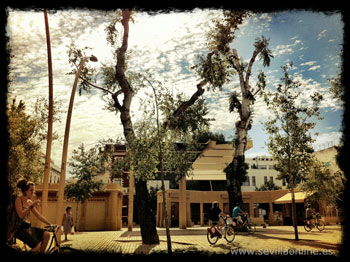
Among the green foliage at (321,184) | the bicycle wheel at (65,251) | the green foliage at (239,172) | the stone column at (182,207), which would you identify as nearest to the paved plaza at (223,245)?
the bicycle wheel at (65,251)

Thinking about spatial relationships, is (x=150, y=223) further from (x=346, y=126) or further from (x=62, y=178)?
(x=346, y=126)

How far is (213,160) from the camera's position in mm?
29219

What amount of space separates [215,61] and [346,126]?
12.1 metres

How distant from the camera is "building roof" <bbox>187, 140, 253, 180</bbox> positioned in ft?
81.6

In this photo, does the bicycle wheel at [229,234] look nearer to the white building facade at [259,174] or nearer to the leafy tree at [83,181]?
the leafy tree at [83,181]

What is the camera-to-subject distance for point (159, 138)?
11242 mm

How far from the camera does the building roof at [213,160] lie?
81.6 feet

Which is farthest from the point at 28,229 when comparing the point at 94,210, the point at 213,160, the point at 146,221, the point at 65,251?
the point at 213,160

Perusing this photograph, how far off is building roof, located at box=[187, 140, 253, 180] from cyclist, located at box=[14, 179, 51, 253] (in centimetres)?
1621

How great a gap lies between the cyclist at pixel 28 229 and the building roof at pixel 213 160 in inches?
638

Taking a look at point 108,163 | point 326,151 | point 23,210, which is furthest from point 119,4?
point 326,151

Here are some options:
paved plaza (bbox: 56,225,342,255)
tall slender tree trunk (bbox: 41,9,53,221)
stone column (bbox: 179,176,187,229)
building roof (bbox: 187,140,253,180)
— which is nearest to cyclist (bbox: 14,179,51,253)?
paved plaza (bbox: 56,225,342,255)

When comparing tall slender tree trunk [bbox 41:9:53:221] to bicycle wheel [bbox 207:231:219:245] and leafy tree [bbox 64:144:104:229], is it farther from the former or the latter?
leafy tree [bbox 64:144:104:229]

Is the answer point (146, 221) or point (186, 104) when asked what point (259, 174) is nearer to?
point (186, 104)
